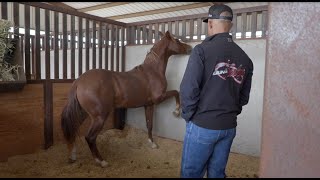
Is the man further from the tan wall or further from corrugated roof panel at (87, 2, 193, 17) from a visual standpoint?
corrugated roof panel at (87, 2, 193, 17)

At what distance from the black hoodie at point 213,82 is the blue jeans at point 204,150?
0.16 feet

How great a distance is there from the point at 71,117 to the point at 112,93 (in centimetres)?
54

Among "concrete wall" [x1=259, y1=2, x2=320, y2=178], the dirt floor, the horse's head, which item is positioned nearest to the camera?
"concrete wall" [x1=259, y1=2, x2=320, y2=178]

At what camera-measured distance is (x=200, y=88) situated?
5.13 feet

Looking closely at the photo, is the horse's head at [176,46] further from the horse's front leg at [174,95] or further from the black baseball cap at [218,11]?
the black baseball cap at [218,11]

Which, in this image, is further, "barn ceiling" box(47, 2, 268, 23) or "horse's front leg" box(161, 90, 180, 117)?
"barn ceiling" box(47, 2, 268, 23)

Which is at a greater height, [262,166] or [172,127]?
[262,166]

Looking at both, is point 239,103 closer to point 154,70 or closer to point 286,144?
point 286,144

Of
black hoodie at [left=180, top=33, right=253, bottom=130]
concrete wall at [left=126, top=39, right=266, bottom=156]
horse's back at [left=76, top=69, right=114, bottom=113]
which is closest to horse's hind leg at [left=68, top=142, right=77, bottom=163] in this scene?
horse's back at [left=76, top=69, right=114, bottom=113]

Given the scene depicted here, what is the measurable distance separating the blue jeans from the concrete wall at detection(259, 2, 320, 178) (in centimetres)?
81

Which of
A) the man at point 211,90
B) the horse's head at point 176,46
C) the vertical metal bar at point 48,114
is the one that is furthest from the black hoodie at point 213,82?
the vertical metal bar at point 48,114

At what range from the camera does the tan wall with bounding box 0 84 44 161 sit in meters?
3.01

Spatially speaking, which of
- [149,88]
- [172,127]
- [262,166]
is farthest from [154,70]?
[262,166]

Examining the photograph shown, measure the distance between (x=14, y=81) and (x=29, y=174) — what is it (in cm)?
94
